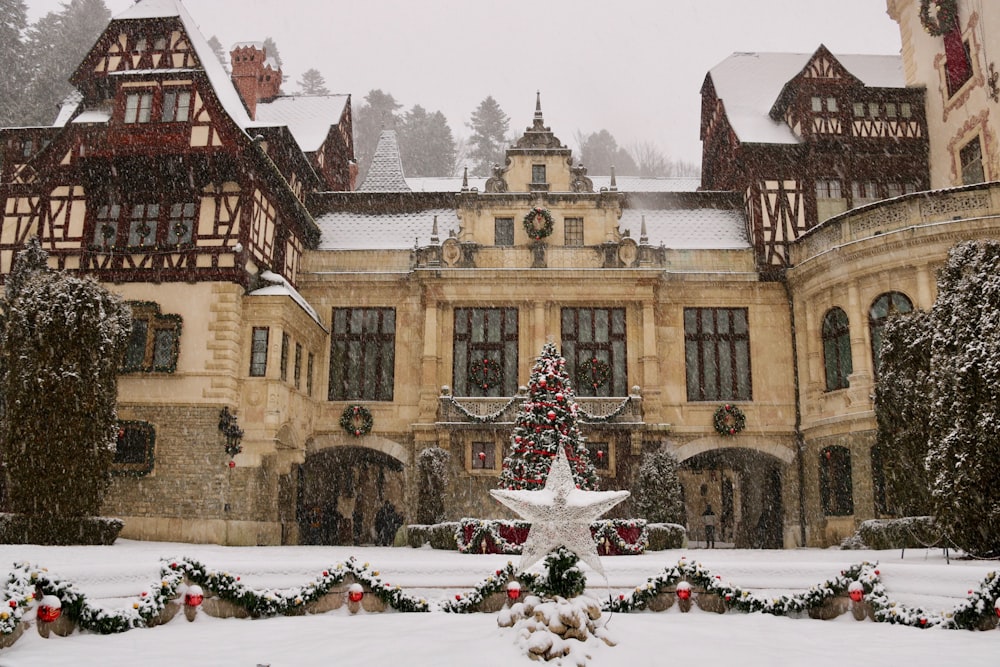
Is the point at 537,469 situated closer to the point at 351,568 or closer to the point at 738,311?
the point at 351,568

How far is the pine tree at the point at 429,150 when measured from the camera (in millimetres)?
58844

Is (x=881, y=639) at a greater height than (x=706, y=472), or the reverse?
(x=706, y=472)

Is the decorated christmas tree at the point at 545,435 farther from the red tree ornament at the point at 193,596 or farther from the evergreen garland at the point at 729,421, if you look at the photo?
the red tree ornament at the point at 193,596

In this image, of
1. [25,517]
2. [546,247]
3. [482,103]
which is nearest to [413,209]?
[546,247]

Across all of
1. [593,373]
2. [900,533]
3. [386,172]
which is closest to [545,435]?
[593,373]

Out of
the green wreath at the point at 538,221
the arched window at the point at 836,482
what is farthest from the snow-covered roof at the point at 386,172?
the arched window at the point at 836,482

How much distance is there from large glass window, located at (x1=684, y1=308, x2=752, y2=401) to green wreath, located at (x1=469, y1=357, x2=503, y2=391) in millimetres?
7180

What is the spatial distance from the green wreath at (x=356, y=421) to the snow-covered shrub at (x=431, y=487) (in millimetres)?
3824

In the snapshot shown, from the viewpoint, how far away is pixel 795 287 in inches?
1218

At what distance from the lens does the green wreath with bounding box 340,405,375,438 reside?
100 ft

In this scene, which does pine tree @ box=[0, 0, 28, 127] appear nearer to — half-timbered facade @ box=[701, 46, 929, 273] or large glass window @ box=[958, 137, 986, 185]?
half-timbered facade @ box=[701, 46, 929, 273]

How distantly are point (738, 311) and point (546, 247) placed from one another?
7.76 metres

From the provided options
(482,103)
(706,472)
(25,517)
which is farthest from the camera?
(482,103)

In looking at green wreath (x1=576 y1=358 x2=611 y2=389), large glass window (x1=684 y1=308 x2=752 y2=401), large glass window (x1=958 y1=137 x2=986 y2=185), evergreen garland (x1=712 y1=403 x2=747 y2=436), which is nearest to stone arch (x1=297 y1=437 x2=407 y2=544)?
green wreath (x1=576 y1=358 x2=611 y2=389)
